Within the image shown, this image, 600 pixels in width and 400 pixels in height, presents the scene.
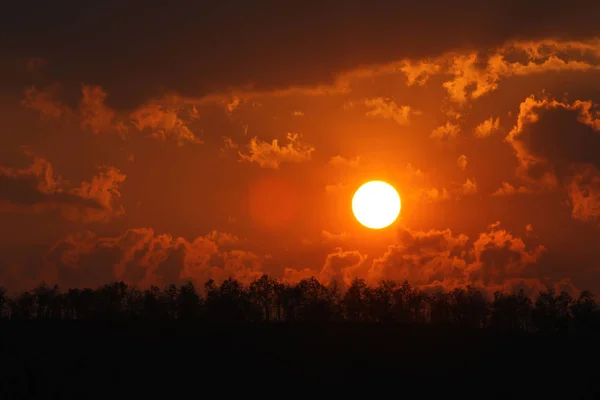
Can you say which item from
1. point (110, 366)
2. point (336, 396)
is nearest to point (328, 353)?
point (336, 396)

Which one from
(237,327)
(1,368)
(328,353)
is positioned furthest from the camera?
(237,327)

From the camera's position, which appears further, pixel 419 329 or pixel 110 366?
pixel 419 329

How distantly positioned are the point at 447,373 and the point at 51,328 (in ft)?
308

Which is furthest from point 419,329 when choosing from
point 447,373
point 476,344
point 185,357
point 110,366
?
point 110,366

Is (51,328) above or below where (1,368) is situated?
above

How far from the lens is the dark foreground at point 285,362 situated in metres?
142

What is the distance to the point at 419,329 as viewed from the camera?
18300 centimetres

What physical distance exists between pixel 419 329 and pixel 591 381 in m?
45.5

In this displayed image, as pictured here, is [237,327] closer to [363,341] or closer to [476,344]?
[363,341]

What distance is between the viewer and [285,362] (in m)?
159

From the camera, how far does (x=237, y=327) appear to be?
182250 millimetres

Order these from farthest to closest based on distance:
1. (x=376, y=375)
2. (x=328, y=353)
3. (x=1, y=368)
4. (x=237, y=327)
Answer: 1. (x=237, y=327)
2. (x=328, y=353)
3. (x=376, y=375)
4. (x=1, y=368)

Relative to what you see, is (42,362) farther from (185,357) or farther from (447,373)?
(447,373)

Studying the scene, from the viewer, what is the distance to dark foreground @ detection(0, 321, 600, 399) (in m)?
142
